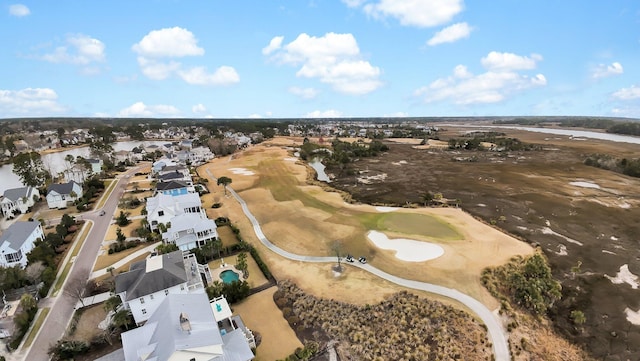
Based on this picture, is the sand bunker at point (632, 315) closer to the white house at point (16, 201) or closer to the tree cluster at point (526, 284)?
the tree cluster at point (526, 284)

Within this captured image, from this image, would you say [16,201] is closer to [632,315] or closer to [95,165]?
[95,165]

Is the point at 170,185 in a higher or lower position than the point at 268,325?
higher

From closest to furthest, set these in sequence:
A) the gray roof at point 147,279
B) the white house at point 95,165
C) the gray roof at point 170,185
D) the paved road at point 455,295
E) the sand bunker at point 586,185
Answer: the paved road at point 455,295
the gray roof at point 147,279
the gray roof at point 170,185
the sand bunker at point 586,185
the white house at point 95,165

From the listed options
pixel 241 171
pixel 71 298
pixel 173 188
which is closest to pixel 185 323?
pixel 71 298

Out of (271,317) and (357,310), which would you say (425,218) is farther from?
(271,317)

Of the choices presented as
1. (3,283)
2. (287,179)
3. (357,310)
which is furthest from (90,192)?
(357,310)

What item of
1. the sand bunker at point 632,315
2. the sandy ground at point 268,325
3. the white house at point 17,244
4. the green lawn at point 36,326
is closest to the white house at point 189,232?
the green lawn at point 36,326
